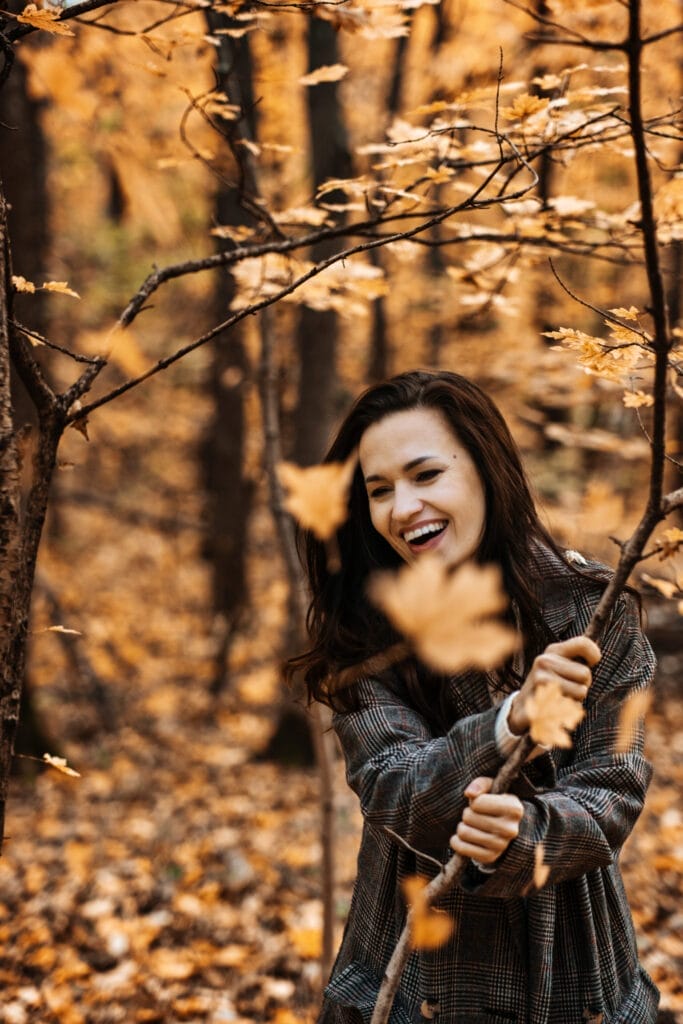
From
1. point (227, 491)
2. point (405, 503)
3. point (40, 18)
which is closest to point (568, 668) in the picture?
point (405, 503)

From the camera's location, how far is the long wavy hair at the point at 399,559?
1499 millimetres

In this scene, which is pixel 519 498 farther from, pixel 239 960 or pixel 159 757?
pixel 159 757

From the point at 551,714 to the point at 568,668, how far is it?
95mm

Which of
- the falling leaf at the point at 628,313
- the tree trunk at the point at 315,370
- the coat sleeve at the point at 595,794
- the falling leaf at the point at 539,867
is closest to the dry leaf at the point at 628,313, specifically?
the falling leaf at the point at 628,313

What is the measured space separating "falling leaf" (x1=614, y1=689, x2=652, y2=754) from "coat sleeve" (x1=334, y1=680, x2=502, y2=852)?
13.4 inches

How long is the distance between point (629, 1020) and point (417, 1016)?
402 mm

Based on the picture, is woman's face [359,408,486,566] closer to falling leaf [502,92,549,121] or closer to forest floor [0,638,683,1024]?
falling leaf [502,92,549,121]

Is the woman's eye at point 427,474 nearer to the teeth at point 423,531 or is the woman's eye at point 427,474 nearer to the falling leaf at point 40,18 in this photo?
the teeth at point 423,531

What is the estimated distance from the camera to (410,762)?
1270 mm

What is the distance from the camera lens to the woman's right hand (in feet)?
3.22

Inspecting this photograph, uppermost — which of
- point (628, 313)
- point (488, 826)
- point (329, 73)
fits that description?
point (329, 73)

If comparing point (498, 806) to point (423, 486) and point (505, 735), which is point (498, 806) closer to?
point (505, 735)

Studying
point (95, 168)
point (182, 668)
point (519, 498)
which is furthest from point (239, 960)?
point (95, 168)

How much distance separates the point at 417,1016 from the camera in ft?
4.75
